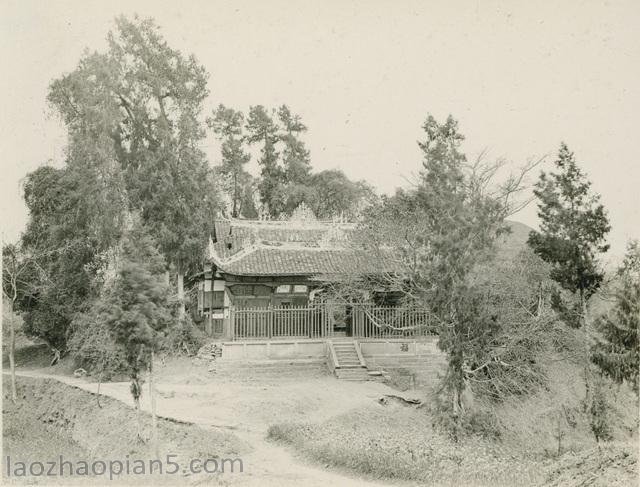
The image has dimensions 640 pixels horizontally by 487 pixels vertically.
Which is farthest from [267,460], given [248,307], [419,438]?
[248,307]

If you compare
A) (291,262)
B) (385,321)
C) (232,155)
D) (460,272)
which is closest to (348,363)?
(385,321)

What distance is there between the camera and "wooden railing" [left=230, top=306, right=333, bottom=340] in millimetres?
22562

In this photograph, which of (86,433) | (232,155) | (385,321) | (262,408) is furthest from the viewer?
(232,155)

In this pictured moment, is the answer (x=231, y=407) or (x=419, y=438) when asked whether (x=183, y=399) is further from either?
(x=419, y=438)

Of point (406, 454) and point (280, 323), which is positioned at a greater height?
point (280, 323)

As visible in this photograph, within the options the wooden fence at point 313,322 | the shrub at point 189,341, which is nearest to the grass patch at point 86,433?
the shrub at point 189,341

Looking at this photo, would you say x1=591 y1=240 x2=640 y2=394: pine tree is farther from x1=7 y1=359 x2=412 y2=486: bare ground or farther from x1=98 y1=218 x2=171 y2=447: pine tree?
x1=98 y1=218 x2=171 y2=447: pine tree

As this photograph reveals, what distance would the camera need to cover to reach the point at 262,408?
1639 centimetres

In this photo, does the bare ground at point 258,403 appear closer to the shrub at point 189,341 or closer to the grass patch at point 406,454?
the grass patch at point 406,454

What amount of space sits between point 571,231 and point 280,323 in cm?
1049

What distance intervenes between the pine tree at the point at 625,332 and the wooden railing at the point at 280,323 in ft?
31.6

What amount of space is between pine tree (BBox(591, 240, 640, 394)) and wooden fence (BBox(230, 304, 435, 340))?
6.74 meters

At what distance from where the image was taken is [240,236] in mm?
28453

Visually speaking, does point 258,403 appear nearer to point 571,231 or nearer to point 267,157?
point 571,231
